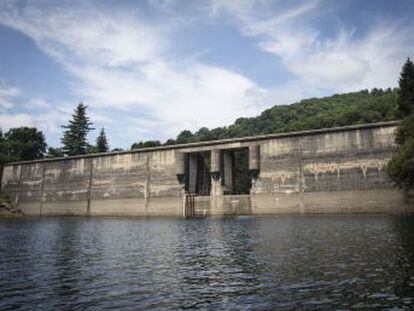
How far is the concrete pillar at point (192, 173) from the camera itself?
65750 millimetres

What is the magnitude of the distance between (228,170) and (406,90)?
1032 inches

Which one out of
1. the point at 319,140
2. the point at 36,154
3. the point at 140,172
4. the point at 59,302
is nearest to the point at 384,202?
the point at 319,140

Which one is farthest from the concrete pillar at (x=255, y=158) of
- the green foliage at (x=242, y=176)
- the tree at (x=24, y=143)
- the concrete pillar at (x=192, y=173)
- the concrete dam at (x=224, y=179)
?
the tree at (x=24, y=143)

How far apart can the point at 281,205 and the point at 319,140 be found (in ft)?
30.8

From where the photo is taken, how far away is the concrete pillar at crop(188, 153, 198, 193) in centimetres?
6575

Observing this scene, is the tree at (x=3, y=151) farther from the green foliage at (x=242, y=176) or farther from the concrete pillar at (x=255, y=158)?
the concrete pillar at (x=255, y=158)

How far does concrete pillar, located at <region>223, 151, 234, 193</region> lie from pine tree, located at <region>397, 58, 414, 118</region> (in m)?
23.8

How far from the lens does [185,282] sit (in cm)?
1362

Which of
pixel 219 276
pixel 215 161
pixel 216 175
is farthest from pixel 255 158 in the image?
pixel 219 276

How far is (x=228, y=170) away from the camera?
213 ft

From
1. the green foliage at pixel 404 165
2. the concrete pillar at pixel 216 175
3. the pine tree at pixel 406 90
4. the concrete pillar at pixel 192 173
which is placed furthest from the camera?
the concrete pillar at pixel 192 173

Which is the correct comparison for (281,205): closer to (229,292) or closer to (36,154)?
(229,292)

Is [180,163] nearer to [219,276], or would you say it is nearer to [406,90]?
[406,90]

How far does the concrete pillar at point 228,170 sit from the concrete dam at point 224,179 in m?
0.16
